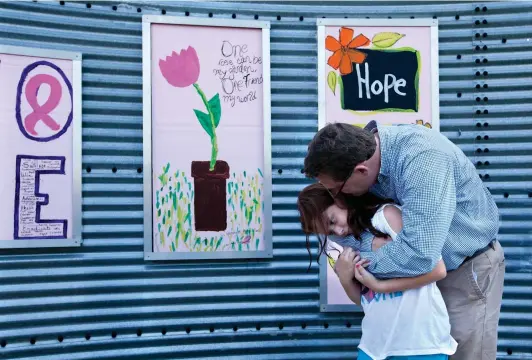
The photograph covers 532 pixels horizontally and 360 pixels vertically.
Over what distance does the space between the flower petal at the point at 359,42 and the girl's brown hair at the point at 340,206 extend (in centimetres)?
187

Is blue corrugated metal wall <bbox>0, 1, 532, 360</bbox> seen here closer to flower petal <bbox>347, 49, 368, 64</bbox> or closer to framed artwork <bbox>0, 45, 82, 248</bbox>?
framed artwork <bbox>0, 45, 82, 248</bbox>

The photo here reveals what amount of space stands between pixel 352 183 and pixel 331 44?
206 cm

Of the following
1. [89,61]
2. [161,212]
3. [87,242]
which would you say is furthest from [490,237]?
[89,61]

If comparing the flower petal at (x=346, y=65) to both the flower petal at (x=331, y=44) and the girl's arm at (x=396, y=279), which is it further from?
the girl's arm at (x=396, y=279)

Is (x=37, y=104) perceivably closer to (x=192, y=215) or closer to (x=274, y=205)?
(x=192, y=215)

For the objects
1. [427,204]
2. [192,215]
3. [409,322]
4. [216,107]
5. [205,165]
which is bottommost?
[409,322]

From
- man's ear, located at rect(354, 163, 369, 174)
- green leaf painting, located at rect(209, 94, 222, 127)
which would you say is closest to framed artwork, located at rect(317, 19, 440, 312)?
green leaf painting, located at rect(209, 94, 222, 127)

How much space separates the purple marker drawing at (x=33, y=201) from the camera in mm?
3673

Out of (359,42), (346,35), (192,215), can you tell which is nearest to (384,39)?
(359,42)

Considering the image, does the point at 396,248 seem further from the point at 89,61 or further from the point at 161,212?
the point at 89,61

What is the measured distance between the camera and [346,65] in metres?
4.12

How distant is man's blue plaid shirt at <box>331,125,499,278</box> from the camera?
217 cm

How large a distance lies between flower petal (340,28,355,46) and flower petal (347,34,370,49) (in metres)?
0.03

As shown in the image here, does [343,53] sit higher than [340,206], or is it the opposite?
[343,53]
